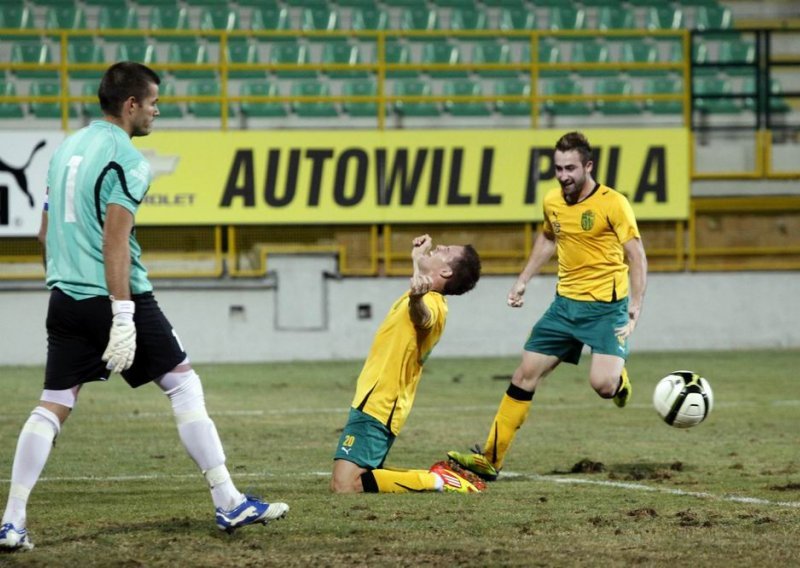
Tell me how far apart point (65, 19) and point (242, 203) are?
18.7ft

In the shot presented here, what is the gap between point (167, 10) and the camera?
21703 mm

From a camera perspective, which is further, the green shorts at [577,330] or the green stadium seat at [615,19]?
the green stadium seat at [615,19]

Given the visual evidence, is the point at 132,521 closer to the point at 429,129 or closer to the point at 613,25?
the point at 429,129

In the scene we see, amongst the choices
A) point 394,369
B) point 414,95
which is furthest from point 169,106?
point 394,369

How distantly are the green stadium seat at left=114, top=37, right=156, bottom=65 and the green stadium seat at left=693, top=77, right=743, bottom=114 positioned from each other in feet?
26.3

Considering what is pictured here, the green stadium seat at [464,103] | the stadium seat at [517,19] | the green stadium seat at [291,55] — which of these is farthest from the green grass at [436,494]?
the stadium seat at [517,19]

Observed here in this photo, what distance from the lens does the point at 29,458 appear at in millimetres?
5406

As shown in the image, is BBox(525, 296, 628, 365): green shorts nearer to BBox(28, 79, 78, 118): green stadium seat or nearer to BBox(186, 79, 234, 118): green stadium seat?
BBox(186, 79, 234, 118): green stadium seat

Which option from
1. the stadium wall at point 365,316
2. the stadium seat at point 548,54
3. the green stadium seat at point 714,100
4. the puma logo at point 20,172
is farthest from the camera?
the stadium seat at point 548,54

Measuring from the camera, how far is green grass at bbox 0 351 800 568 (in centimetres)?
539

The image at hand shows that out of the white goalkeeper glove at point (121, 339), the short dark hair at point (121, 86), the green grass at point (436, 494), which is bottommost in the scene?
the green grass at point (436, 494)

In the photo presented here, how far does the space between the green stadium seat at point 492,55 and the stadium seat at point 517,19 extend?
0.47 meters

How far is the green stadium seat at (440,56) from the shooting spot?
2108 centimetres

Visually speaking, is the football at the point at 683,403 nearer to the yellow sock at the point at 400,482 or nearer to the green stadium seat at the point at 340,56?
the yellow sock at the point at 400,482
